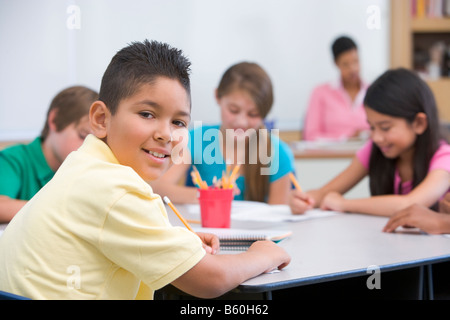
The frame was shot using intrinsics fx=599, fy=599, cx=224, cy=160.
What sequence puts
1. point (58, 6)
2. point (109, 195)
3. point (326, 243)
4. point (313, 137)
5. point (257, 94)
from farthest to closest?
point (313, 137)
point (58, 6)
point (257, 94)
point (326, 243)
point (109, 195)

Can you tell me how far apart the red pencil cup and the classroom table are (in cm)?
9

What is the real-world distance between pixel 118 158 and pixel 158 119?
105 millimetres

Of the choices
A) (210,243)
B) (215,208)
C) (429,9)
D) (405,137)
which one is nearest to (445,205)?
(405,137)

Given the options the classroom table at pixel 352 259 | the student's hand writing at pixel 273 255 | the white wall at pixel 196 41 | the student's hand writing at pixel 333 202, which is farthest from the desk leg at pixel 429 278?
the white wall at pixel 196 41

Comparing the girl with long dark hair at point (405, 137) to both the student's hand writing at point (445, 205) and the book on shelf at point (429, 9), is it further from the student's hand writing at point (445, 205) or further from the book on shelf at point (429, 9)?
the book on shelf at point (429, 9)

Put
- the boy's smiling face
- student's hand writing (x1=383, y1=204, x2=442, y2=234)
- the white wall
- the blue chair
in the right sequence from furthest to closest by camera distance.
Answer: the white wall → student's hand writing (x1=383, y1=204, x2=442, y2=234) → the boy's smiling face → the blue chair

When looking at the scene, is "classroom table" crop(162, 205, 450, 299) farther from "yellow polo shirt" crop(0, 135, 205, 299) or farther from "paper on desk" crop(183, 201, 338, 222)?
"yellow polo shirt" crop(0, 135, 205, 299)

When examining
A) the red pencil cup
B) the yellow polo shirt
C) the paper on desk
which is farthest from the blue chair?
the paper on desk

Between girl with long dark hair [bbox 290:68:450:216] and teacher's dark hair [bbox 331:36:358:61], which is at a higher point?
teacher's dark hair [bbox 331:36:358:61]

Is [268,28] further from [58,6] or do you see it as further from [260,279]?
[260,279]

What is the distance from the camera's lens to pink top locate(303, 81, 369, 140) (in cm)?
442

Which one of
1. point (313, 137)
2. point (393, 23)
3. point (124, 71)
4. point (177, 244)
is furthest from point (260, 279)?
point (393, 23)

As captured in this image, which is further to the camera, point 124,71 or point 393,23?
point 393,23

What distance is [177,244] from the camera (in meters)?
0.99
